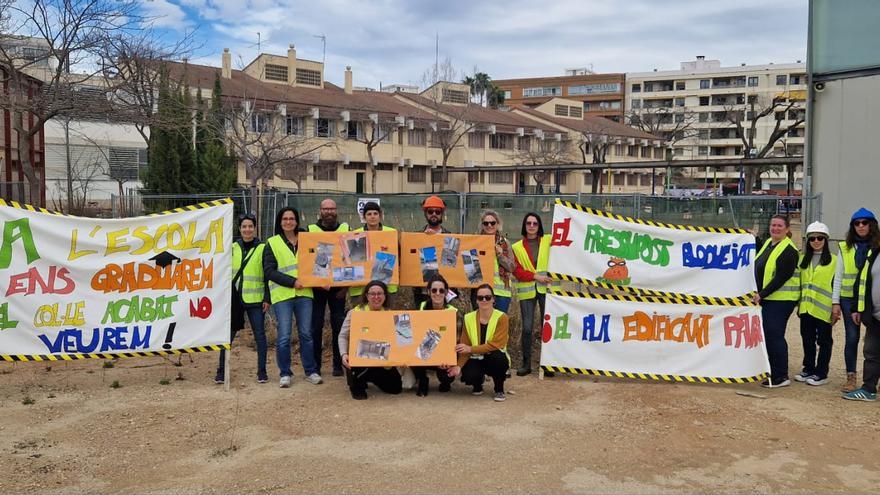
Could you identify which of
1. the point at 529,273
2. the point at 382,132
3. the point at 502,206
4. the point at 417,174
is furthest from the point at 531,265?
the point at 417,174

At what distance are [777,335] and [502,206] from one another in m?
11.5

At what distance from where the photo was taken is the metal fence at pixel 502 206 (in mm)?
14594

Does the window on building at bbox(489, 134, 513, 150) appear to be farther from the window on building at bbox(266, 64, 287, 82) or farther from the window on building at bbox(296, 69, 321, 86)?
the window on building at bbox(266, 64, 287, 82)

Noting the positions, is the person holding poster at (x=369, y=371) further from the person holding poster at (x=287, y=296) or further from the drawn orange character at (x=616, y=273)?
the drawn orange character at (x=616, y=273)

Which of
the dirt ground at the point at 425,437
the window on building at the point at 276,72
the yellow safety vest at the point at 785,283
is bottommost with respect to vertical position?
the dirt ground at the point at 425,437

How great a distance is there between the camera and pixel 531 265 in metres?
7.70

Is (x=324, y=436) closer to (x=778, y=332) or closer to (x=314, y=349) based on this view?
(x=314, y=349)

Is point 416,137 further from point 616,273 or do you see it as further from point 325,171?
point 616,273

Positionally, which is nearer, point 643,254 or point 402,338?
point 402,338

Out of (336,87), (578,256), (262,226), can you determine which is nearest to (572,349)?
(578,256)

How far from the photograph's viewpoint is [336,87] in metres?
56.9

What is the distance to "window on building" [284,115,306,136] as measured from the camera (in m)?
44.0

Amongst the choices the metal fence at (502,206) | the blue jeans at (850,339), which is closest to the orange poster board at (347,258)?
the blue jeans at (850,339)

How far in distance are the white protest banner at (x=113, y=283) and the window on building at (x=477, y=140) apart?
50571 millimetres
